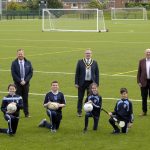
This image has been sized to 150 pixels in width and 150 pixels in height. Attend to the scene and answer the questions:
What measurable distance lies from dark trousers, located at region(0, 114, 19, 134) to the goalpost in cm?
5289

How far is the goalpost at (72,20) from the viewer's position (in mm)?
69125

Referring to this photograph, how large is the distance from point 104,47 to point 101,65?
1299 centimetres

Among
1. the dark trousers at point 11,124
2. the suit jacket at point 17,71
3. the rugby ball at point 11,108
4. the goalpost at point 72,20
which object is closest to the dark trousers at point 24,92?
the suit jacket at point 17,71

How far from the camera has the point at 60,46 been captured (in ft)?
141

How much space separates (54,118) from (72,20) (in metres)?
64.1

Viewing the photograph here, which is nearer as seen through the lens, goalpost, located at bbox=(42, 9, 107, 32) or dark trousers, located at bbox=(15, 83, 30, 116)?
dark trousers, located at bbox=(15, 83, 30, 116)

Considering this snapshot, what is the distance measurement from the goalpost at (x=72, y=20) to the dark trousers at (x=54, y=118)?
52.4 m

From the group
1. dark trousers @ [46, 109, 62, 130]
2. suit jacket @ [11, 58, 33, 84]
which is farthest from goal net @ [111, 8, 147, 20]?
dark trousers @ [46, 109, 62, 130]

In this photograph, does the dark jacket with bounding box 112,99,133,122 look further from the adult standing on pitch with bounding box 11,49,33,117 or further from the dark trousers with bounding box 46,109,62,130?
the adult standing on pitch with bounding box 11,49,33,117

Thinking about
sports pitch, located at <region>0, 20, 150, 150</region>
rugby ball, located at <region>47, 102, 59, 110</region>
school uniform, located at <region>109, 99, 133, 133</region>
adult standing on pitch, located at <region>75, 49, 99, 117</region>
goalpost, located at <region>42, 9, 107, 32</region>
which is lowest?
sports pitch, located at <region>0, 20, 150, 150</region>

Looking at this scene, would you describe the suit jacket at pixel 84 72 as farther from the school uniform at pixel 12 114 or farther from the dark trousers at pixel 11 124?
the dark trousers at pixel 11 124

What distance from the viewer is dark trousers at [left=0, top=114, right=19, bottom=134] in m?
13.0

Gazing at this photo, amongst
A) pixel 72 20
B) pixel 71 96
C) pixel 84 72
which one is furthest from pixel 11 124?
pixel 72 20

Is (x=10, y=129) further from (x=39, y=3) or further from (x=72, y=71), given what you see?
(x=39, y=3)
